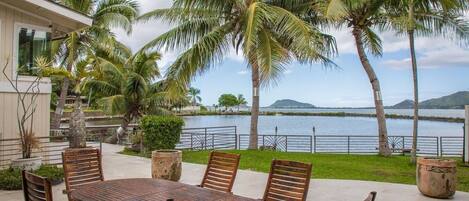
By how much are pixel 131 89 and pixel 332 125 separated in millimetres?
36836

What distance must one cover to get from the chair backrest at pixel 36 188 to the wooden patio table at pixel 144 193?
554mm

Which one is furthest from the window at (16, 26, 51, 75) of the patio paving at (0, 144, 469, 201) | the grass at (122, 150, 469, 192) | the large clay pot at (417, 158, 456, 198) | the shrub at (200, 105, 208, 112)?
the shrub at (200, 105, 208, 112)

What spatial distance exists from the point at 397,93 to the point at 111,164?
16.3 m

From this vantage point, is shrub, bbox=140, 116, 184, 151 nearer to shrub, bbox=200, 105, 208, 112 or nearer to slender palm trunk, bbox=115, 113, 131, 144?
slender palm trunk, bbox=115, 113, 131, 144

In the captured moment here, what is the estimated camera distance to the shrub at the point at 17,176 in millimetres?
7363

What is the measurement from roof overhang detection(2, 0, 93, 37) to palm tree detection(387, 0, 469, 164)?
8210 millimetres

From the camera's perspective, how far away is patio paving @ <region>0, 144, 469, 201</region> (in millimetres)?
7030

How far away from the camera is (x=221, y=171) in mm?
5422

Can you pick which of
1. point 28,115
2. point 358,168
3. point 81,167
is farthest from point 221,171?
point 358,168

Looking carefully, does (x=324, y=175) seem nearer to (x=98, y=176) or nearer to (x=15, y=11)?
(x=98, y=176)

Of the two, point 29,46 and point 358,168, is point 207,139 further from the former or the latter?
point 29,46

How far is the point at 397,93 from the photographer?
21656mm

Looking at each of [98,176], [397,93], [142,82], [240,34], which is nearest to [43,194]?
[98,176]

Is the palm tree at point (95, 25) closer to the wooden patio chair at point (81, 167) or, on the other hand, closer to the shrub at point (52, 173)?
the shrub at point (52, 173)
